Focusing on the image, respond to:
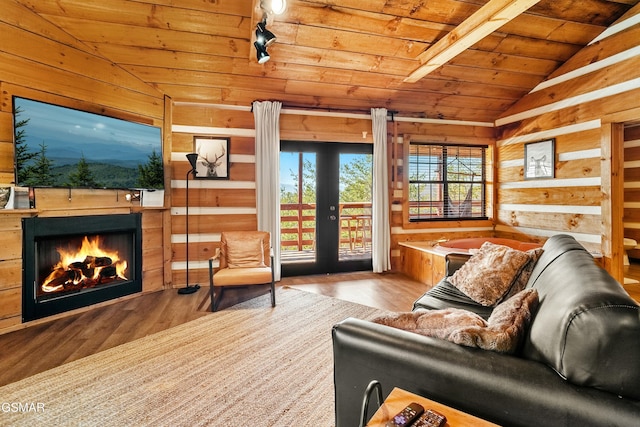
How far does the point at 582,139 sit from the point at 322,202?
354cm

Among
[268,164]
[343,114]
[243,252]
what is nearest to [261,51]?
[268,164]

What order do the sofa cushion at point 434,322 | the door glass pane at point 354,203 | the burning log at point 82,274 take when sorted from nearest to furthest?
the sofa cushion at point 434,322 < the burning log at point 82,274 < the door glass pane at point 354,203

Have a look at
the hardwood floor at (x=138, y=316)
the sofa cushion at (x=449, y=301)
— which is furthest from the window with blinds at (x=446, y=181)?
the sofa cushion at (x=449, y=301)

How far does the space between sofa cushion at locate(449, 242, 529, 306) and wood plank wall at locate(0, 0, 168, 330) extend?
372cm

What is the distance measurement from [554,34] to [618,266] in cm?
289

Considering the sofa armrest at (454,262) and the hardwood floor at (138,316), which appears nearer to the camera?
the hardwood floor at (138,316)

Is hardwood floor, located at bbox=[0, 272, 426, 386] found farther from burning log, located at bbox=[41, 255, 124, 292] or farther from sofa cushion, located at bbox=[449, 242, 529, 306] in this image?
sofa cushion, located at bbox=[449, 242, 529, 306]

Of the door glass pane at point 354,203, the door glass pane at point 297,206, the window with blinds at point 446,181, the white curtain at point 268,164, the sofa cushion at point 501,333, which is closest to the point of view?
the sofa cushion at point 501,333

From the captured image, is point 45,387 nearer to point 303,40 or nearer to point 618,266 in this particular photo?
point 303,40

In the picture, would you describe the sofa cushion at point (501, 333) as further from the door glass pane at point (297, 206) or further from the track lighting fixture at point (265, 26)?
the door glass pane at point (297, 206)

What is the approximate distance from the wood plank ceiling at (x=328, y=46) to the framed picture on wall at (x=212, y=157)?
0.55 m

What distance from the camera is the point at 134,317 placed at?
10.6 ft

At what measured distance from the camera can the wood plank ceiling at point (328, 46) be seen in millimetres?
3127

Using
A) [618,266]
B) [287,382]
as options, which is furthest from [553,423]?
[618,266]
